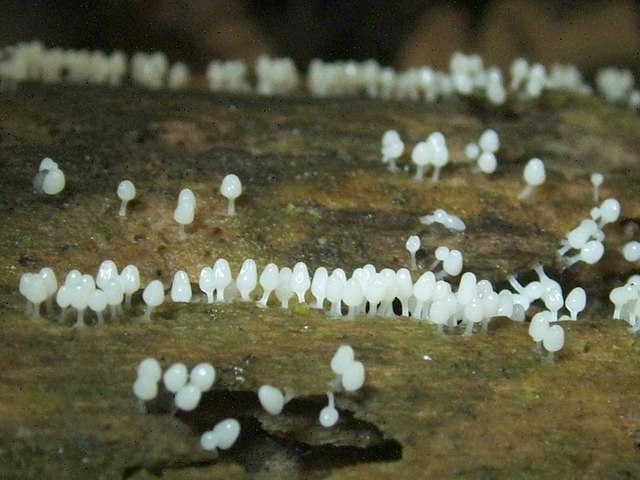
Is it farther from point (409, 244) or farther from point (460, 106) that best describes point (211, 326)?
point (460, 106)

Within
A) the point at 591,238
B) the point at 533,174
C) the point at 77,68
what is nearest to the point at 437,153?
the point at 533,174

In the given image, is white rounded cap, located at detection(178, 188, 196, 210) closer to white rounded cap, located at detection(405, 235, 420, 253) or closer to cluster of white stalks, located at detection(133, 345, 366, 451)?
cluster of white stalks, located at detection(133, 345, 366, 451)

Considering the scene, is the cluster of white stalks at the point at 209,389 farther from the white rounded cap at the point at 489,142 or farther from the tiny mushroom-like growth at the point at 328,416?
the white rounded cap at the point at 489,142

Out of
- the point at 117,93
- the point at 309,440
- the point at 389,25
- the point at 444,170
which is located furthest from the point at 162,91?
the point at 389,25

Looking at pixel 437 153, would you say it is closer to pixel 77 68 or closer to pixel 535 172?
pixel 535 172

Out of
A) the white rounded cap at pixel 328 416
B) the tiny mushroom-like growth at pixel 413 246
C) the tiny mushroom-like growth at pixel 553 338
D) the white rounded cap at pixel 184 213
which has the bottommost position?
the white rounded cap at pixel 328 416

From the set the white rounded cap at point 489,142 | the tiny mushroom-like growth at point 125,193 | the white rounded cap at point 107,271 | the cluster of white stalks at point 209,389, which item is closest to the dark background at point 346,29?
the white rounded cap at point 489,142

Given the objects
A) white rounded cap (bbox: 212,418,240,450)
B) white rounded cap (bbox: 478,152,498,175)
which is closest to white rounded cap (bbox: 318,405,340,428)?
white rounded cap (bbox: 212,418,240,450)
